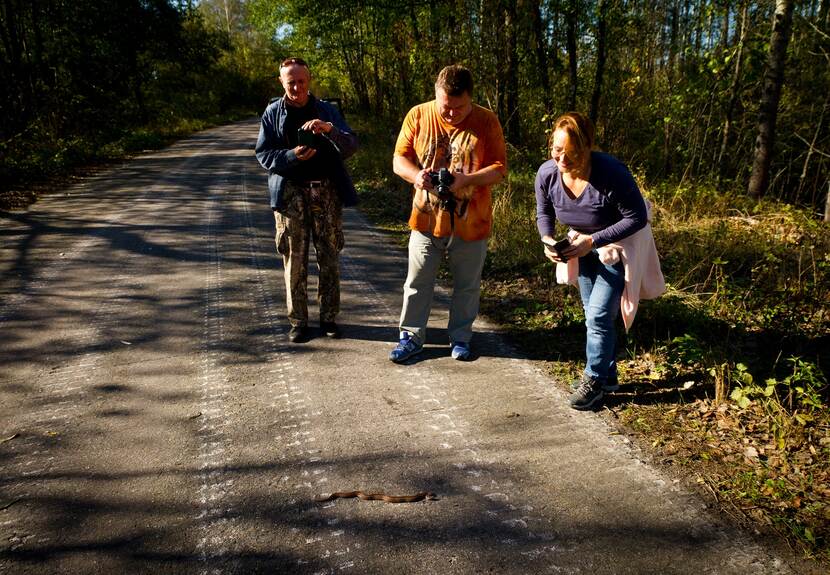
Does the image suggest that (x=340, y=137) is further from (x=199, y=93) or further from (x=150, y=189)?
(x=199, y=93)

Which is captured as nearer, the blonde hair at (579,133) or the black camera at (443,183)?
the blonde hair at (579,133)

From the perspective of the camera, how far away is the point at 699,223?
6.52 m

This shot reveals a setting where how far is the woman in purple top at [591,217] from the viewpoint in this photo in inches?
115

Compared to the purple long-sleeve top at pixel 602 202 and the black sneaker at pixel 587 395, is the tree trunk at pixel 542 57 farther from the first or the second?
the black sneaker at pixel 587 395

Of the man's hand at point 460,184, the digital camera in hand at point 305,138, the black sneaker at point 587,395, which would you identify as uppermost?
the digital camera in hand at point 305,138

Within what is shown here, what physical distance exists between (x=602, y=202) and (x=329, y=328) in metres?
2.32

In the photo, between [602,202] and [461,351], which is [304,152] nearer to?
[461,351]

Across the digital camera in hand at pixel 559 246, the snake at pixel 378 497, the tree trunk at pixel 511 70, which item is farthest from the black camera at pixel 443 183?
the tree trunk at pixel 511 70

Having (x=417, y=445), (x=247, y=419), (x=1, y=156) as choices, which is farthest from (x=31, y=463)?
(x=1, y=156)

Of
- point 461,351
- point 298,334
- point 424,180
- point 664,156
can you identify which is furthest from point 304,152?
point 664,156

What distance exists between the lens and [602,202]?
3.01 m

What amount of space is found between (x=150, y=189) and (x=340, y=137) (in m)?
7.89

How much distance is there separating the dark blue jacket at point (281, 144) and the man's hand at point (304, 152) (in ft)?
0.11

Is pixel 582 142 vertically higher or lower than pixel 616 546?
higher
